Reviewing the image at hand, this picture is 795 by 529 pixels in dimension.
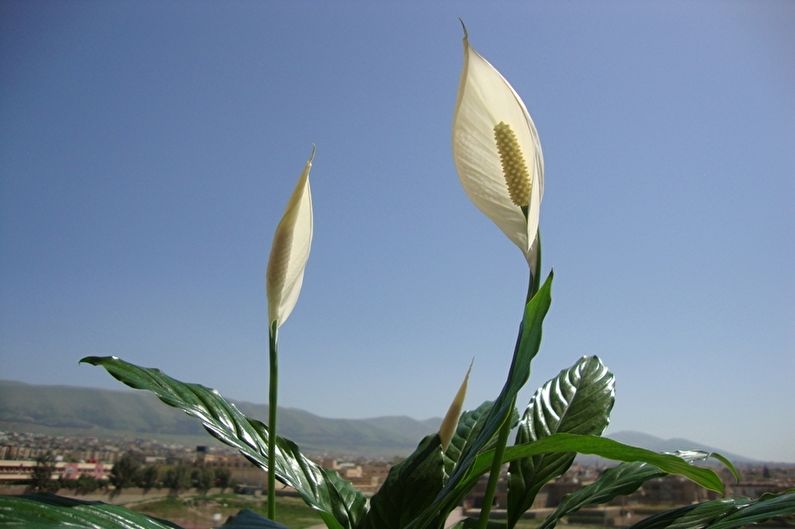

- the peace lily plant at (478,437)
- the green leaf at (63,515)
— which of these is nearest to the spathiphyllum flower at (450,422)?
the peace lily plant at (478,437)

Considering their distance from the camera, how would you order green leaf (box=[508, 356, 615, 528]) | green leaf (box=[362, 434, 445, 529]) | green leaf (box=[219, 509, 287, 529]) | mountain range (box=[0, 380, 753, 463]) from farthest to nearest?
1. mountain range (box=[0, 380, 753, 463])
2. green leaf (box=[508, 356, 615, 528])
3. green leaf (box=[362, 434, 445, 529])
4. green leaf (box=[219, 509, 287, 529])

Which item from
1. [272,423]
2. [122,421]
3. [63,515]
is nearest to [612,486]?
[272,423]

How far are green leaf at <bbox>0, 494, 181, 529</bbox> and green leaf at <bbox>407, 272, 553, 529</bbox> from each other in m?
0.16

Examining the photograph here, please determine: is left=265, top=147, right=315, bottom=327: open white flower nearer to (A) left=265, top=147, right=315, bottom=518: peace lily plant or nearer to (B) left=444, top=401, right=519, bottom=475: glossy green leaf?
(A) left=265, top=147, right=315, bottom=518: peace lily plant

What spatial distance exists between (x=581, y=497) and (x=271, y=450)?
1.02ft

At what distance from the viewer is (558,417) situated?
642mm

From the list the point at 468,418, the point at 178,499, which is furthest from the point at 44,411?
the point at 468,418

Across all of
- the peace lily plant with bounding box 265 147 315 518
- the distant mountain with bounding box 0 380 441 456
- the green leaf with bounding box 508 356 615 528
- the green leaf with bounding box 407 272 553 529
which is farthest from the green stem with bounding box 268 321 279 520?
the distant mountain with bounding box 0 380 441 456

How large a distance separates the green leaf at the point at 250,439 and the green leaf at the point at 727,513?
250mm

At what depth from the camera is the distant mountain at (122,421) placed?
142 ft

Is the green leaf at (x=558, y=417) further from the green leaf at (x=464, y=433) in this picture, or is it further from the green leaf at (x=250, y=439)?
the green leaf at (x=250, y=439)

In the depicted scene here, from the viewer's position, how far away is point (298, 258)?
51 centimetres

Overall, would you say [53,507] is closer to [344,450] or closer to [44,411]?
[44,411]

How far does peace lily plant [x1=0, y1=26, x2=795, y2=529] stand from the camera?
355 mm
